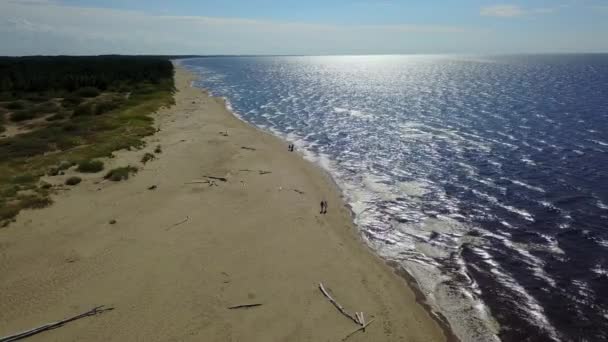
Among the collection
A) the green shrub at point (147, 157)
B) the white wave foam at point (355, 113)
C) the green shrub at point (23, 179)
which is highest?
the green shrub at point (23, 179)

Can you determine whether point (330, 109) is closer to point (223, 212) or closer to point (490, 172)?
point (490, 172)

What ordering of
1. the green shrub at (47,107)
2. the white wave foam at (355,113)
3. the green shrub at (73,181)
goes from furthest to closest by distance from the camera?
1. the white wave foam at (355,113)
2. the green shrub at (47,107)
3. the green shrub at (73,181)

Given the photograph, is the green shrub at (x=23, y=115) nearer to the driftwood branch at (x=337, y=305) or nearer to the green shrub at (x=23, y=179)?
the green shrub at (x=23, y=179)

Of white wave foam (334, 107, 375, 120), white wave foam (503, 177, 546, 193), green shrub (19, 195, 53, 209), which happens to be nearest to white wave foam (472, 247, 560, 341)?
white wave foam (503, 177, 546, 193)

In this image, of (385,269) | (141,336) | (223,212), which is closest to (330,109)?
(223,212)

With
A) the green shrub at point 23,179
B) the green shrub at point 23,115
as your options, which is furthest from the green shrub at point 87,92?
the green shrub at point 23,179

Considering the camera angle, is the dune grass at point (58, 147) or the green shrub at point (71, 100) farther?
the green shrub at point (71, 100)

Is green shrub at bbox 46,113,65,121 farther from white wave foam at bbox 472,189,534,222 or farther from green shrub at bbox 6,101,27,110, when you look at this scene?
white wave foam at bbox 472,189,534,222

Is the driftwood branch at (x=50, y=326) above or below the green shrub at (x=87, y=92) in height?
below
